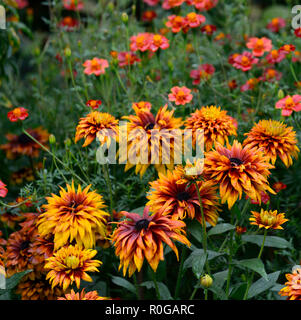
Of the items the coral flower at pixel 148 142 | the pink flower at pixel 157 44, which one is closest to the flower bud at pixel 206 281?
the coral flower at pixel 148 142

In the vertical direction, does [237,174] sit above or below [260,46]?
A: below

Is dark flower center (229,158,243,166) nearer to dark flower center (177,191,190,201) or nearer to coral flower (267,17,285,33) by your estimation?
dark flower center (177,191,190,201)

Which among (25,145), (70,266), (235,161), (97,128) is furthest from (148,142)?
(25,145)

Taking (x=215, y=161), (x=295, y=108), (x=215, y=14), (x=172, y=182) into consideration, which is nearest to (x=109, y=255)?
(x=172, y=182)

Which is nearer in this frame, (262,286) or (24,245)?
(262,286)

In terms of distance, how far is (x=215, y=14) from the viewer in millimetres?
2121

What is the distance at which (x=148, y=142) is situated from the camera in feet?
3.44

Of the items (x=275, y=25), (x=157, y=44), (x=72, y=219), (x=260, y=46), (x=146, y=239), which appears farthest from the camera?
(x=275, y=25)

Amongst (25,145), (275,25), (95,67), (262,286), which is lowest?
(262,286)

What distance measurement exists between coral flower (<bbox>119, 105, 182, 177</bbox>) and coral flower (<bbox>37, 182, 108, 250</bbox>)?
15cm

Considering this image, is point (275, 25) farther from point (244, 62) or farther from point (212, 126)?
point (212, 126)

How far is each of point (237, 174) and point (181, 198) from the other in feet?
0.46
